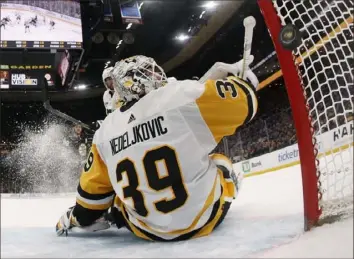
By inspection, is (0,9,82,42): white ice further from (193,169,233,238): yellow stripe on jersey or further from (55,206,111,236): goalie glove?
(193,169,233,238): yellow stripe on jersey

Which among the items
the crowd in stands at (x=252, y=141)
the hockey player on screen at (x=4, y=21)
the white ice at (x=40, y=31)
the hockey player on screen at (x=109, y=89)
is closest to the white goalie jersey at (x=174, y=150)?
the hockey player on screen at (x=109, y=89)

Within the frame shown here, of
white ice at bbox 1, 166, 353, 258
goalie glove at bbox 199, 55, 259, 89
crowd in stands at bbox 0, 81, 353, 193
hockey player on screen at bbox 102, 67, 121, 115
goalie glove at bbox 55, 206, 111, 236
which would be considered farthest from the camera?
crowd in stands at bbox 0, 81, 353, 193

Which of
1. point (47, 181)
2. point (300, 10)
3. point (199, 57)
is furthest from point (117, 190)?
point (199, 57)

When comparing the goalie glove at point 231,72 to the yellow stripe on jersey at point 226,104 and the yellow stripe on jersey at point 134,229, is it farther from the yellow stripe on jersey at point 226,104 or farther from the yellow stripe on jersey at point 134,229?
the yellow stripe on jersey at point 134,229

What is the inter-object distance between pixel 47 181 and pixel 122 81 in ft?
15.8

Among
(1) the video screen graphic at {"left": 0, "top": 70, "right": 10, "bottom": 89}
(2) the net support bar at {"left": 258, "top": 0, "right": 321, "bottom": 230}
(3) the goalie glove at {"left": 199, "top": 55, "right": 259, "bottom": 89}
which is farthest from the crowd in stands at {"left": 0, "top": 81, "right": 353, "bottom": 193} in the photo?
(2) the net support bar at {"left": 258, "top": 0, "right": 321, "bottom": 230}

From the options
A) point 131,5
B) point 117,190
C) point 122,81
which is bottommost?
point 117,190

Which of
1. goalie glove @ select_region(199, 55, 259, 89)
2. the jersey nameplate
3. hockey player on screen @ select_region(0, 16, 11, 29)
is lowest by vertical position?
the jersey nameplate

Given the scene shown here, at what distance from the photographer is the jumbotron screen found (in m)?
5.17

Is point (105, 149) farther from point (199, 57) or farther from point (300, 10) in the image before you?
point (199, 57)

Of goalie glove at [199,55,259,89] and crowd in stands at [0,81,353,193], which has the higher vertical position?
crowd in stands at [0,81,353,193]

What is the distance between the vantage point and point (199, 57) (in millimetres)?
9984

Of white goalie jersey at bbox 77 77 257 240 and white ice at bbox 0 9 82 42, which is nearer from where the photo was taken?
white goalie jersey at bbox 77 77 257 240

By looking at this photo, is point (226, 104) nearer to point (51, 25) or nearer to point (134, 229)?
point (134, 229)
